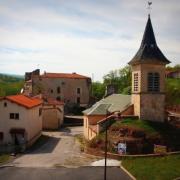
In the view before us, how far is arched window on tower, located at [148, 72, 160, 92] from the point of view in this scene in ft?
136

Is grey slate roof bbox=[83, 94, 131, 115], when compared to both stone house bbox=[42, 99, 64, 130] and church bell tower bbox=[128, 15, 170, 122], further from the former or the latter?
stone house bbox=[42, 99, 64, 130]

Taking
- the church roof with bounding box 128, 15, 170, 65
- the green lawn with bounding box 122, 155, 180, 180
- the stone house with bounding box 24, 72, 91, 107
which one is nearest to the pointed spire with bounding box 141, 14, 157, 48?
the church roof with bounding box 128, 15, 170, 65

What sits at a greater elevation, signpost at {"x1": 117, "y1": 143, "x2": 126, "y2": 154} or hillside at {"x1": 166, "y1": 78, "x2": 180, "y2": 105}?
hillside at {"x1": 166, "y1": 78, "x2": 180, "y2": 105}

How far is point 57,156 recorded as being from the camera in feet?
125

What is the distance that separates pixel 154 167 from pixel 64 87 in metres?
57.4

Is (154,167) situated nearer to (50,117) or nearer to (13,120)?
(13,120)

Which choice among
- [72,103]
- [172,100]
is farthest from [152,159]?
[72,103]

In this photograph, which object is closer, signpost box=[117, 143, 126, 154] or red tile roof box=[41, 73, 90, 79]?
signpost box=[117, 143, 126, 154]

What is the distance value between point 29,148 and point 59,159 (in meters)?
7.52

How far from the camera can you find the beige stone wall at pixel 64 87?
85500 millimetres

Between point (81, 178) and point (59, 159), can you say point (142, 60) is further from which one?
point (81, 178)

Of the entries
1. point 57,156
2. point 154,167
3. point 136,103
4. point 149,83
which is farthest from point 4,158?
point 149,83

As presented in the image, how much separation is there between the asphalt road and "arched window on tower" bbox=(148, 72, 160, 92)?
1229 cm

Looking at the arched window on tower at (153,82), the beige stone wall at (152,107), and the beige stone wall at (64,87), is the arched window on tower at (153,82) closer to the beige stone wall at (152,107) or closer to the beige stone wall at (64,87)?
the beige stone wall at (152,107)
